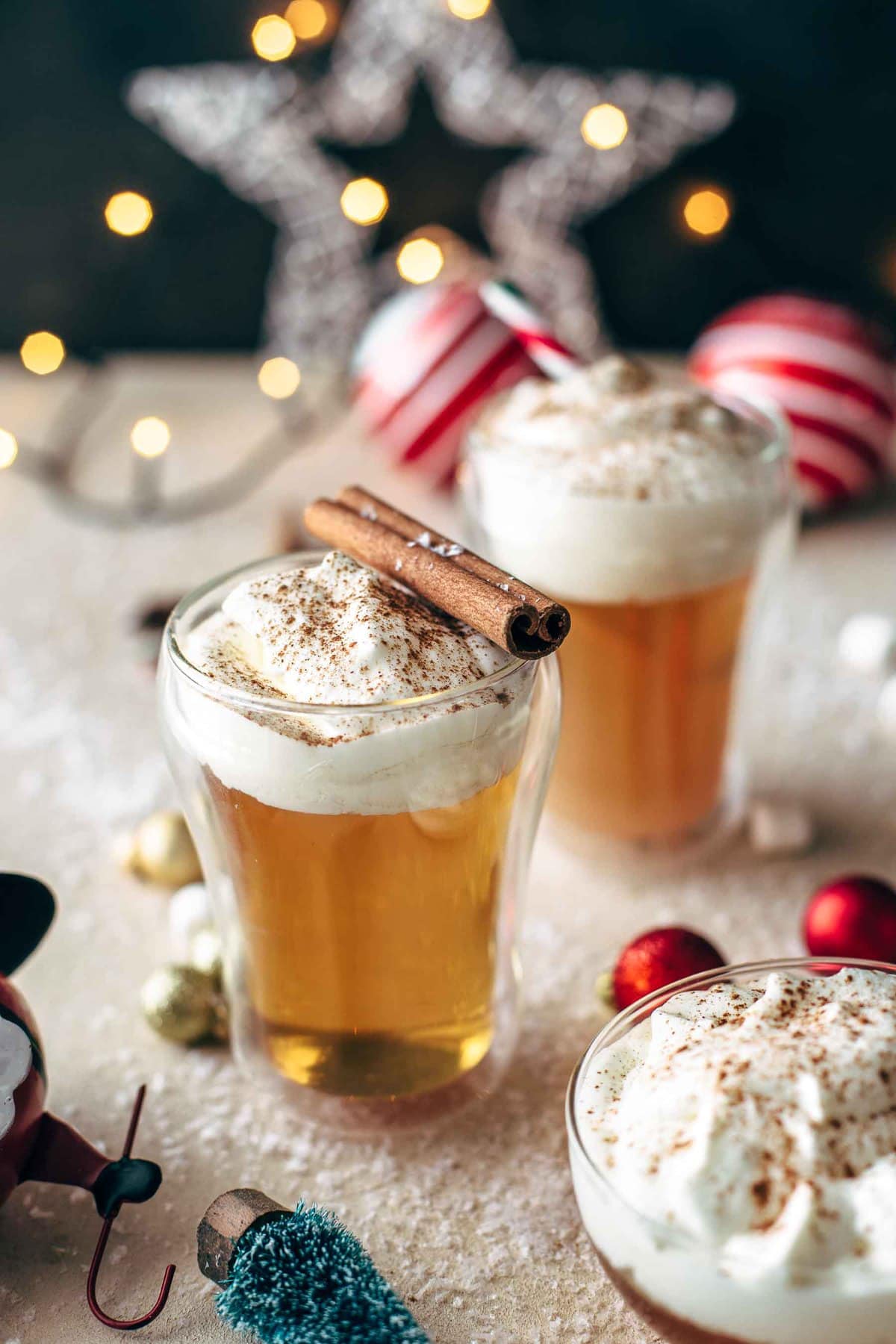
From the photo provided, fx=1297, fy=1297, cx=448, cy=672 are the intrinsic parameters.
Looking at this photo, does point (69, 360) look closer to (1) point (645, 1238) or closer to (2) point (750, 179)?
(2) point (750, 179)

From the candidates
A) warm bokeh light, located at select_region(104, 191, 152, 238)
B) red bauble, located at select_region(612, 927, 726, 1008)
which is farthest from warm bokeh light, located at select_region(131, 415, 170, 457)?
red bauble, located at select_region(612, 927, 726, 1008)

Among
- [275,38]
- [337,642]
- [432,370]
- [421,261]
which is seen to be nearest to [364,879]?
[337,642]

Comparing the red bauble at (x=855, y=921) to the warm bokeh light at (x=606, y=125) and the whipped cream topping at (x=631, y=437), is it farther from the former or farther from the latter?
the warm bokeh light at (x=606, y=125)

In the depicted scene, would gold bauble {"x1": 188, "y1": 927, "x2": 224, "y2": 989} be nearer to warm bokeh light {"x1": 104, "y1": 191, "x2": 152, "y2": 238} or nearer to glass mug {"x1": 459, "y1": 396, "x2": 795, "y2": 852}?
glass mug {"x1": 459, "y1": 396, "x2": 795, "y2": 852}

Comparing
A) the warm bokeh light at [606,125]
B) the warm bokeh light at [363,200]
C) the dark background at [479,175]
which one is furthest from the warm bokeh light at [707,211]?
the warm bokeh light at [363,200]

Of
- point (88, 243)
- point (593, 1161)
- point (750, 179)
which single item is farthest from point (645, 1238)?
point (88, 243)

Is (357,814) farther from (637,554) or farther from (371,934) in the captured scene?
(637,554)
